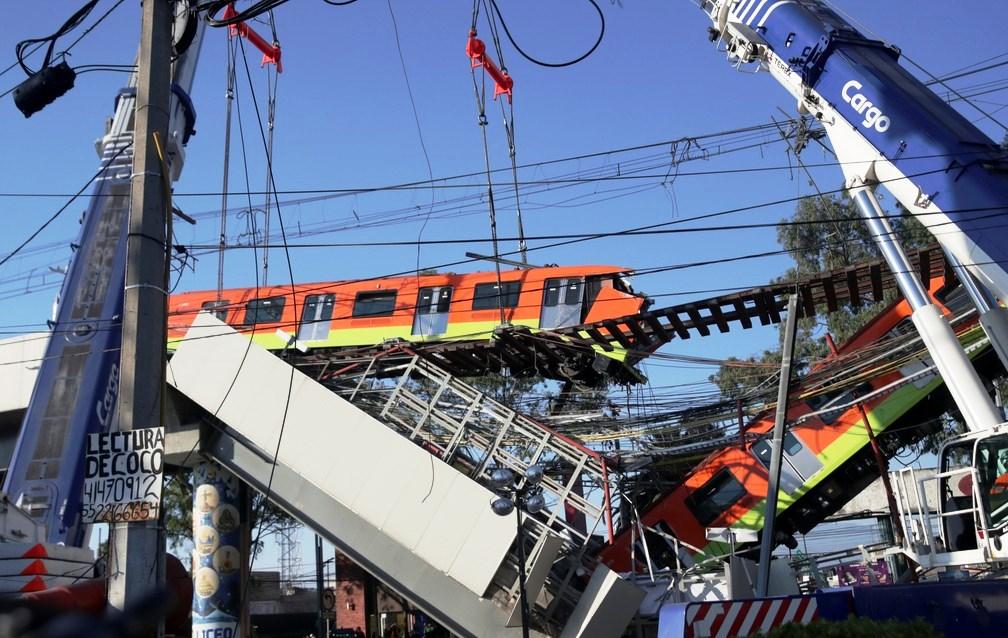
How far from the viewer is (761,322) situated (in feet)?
71.0

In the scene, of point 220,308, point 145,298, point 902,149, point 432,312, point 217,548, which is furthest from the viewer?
point 220,308

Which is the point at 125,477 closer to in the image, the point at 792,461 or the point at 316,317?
the point at 792,461

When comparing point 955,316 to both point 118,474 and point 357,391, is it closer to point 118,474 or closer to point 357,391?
point 357,391

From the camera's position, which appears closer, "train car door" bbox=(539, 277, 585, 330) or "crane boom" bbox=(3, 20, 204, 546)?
"crane boom" bbox=(3, 20, 204, 546)

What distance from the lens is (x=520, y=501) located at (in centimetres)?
1641

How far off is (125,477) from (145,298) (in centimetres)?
173

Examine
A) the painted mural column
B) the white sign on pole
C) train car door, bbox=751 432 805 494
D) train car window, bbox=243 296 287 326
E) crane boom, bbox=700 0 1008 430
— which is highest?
crane boom, bbox=700 0 1008 430

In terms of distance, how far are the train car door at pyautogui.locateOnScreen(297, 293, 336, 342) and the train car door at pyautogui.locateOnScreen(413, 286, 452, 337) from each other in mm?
3052

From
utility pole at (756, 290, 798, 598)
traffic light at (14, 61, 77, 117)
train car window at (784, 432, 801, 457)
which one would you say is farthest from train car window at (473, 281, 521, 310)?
traffic light at (14, 61, 77, 117)

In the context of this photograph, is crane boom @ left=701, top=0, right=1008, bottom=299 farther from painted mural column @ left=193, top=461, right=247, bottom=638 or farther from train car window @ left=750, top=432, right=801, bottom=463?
painted mural column @ left=193, top=461, right=247, bottom=638

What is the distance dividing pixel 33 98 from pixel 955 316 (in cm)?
1671

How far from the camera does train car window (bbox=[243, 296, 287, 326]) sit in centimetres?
3047

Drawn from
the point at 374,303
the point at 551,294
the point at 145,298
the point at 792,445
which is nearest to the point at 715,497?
the point at 792,445

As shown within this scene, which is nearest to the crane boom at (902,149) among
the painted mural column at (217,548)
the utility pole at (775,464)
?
the utility pole at (775,464)
